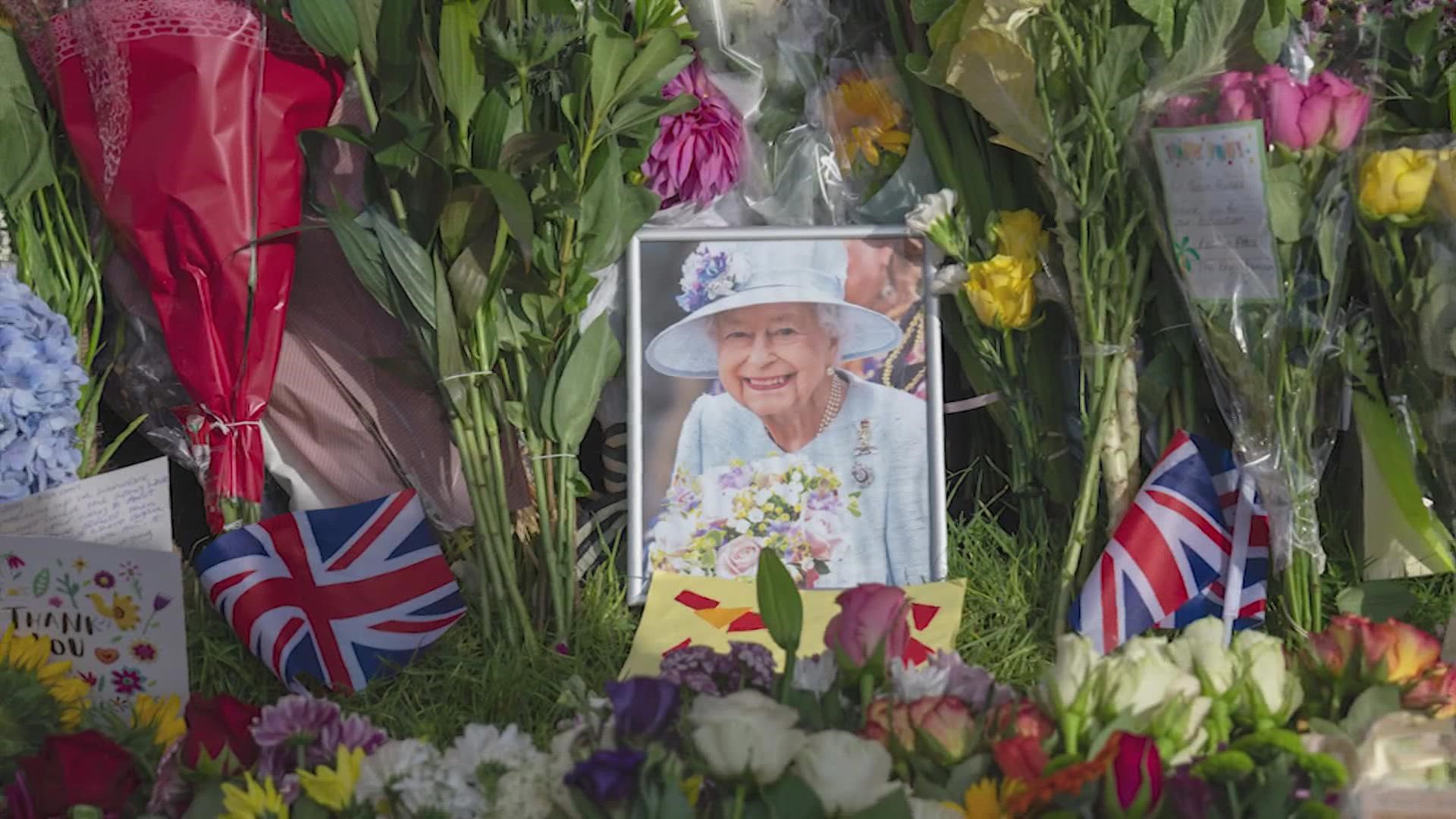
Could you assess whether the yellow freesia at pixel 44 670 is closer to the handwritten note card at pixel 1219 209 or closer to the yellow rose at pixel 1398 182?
the handwritten note card at pixel 1219 209

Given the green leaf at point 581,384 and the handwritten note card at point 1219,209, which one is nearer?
the handwritten note card at point 1219,209

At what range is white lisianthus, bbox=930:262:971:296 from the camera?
5.56ft

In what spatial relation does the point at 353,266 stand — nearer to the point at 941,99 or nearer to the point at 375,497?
the point at 375,497

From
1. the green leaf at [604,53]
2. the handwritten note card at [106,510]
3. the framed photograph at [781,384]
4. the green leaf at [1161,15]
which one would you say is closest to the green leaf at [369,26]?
the green leaf at [604,53]

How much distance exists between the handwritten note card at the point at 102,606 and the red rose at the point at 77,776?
452mm

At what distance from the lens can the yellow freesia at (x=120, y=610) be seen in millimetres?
1352

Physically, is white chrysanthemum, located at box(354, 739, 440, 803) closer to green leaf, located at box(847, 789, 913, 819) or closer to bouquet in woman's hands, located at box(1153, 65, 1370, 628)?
green leaf, located at box(847, 789, 913, 819)

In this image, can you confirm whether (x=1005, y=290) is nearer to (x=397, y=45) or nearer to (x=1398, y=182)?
(x=1398, y=182)

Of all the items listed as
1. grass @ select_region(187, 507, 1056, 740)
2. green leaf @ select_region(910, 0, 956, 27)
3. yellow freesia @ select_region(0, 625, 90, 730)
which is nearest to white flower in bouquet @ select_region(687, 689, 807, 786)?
yellow freesia @ select_region(0, 625, 90, 730)

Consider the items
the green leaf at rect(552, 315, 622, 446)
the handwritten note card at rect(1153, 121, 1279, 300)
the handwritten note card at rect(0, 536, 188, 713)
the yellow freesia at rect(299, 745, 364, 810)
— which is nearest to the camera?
the yellow freesia at rect(299, 745, 364, 810)

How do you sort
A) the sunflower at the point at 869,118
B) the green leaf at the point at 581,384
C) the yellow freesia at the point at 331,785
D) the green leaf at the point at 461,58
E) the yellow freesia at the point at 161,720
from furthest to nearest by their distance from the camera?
the sunflower at the point at 869,118
the green leaf at the point at 581,384
the green leaf at the point at 461,58
the yellow freesia at the point at 161,720
the yellow freesia at the point at 331,785

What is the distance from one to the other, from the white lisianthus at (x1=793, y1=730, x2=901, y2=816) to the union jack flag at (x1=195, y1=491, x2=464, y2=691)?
97 cm


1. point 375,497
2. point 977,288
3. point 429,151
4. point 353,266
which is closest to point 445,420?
point 375,497

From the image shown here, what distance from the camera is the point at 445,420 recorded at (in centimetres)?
181
